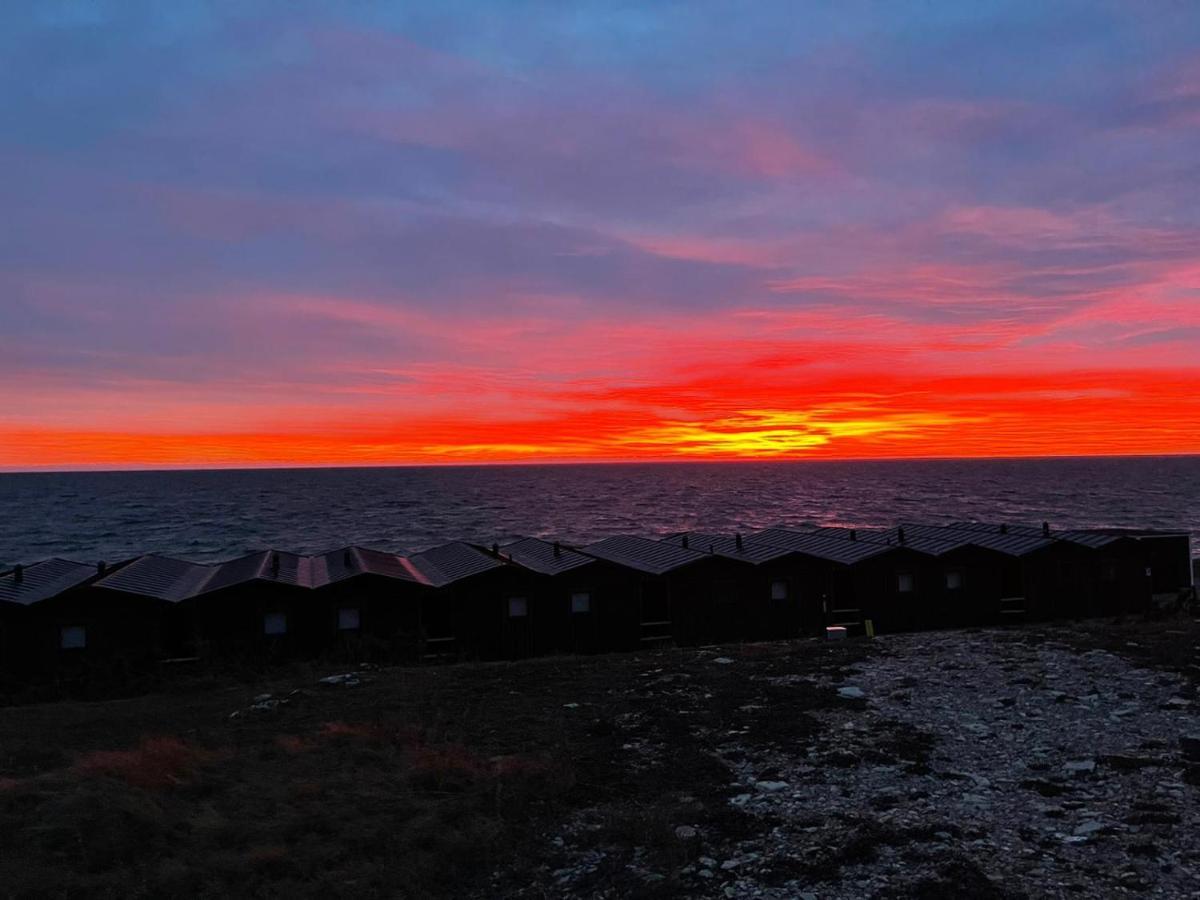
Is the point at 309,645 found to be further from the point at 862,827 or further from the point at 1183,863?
the point at 1183,863

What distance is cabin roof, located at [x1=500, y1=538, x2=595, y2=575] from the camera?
101ft

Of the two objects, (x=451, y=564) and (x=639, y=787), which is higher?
(x=451, y=564)

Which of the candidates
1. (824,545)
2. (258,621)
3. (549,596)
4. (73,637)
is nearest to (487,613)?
(549,596)

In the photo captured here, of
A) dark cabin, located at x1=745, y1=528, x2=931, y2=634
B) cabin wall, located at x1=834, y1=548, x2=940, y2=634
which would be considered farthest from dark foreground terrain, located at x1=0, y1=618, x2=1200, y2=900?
cabin wall, located at x1=834, y1=548, x2=940, y2=634

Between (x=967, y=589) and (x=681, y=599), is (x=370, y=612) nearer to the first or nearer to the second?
(x=681, y=599)

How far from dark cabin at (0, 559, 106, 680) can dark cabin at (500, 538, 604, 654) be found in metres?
13.6

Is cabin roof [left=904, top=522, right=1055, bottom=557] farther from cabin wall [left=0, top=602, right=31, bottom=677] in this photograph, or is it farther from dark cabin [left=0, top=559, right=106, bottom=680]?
cabin wall [left=0, top=602, right=31, bottom=677]

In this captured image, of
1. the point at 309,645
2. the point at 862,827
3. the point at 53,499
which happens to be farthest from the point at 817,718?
the point at 53,499

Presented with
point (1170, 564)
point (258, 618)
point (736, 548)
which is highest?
point (736, 548)

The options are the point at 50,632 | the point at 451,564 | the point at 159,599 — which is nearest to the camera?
the point at 50,632

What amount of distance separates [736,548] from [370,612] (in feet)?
53.2

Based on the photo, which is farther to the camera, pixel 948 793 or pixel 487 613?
pixel 487 613

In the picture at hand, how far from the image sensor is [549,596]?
3039cm

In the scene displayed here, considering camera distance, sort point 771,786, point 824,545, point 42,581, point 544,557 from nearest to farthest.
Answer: point 771,786
point 42,581
point 544,557
point 824,545
